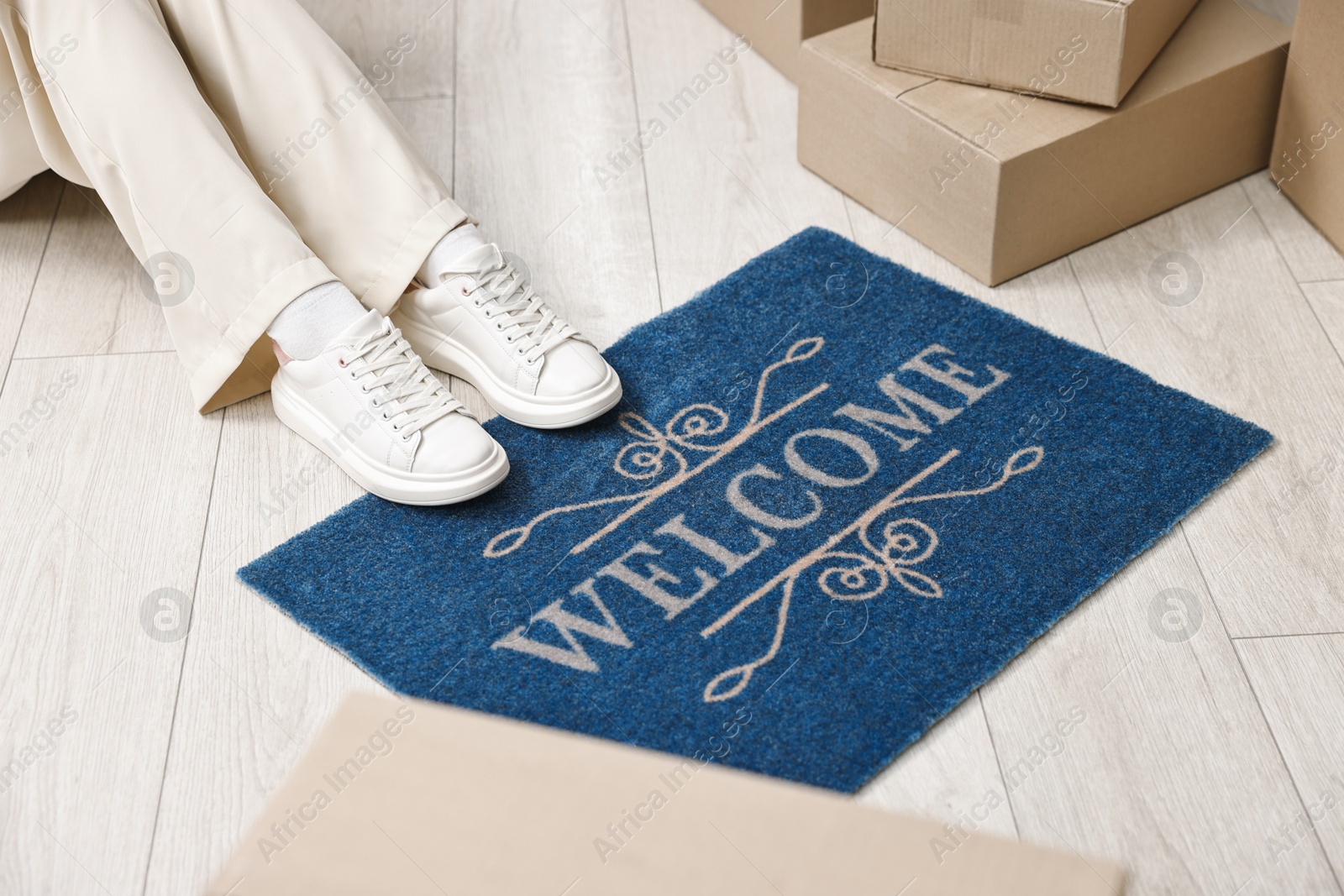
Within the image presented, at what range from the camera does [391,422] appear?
1.10m

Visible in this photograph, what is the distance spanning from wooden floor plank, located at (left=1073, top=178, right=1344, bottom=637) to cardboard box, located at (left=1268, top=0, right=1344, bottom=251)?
63mm

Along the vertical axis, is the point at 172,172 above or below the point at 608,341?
above

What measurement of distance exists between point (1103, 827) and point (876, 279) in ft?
2.30

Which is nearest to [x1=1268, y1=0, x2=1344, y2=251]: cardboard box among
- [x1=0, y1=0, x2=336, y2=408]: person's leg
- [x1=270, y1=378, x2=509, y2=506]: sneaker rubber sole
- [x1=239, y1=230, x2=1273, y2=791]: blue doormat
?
[x1=239, y1=230, x2=1273, y2=791]: blue doormat

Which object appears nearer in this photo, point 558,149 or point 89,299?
point 89,299

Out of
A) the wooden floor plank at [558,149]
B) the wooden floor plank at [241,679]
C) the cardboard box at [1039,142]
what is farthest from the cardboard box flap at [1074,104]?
the wooden floor plank at [241,679]

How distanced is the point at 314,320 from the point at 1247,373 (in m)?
0.94

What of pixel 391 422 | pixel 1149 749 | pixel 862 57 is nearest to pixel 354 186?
pixel 391 422

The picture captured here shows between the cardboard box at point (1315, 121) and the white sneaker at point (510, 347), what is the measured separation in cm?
86

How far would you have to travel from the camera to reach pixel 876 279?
1355 millimetres

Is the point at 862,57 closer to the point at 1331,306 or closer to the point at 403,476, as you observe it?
the point at 1331,306

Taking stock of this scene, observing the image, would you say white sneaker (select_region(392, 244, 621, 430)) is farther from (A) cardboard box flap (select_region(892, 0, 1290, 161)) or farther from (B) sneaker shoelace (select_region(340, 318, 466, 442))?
(A) cardboard box flap (select_region(892, 0, 1290, 161))

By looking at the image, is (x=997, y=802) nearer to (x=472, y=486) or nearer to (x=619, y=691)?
(x=619, y=691)

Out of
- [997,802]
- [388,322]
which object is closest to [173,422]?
[388,322]
